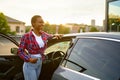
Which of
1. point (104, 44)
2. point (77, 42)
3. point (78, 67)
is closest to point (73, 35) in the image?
point (77, 42)

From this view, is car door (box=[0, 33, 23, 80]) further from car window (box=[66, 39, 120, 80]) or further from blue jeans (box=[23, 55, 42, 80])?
car window (box=[66, 39, 120, 80])

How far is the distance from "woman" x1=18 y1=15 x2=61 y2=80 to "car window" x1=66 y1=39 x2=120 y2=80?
757 mm

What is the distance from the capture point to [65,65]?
4211mm

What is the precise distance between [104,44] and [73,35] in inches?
38.2

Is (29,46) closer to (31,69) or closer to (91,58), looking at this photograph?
(31,69)

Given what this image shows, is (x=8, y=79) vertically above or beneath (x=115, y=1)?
beneath

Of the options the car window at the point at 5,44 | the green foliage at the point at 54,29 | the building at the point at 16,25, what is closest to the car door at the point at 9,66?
the car window at the point at 5,44

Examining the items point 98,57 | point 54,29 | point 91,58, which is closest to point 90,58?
point 91,58

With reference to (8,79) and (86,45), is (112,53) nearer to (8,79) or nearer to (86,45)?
(86,45)

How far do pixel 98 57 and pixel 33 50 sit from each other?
56.1 inches

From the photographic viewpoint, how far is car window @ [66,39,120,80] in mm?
3295

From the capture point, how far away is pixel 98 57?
3605mm

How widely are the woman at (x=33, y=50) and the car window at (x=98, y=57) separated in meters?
0.76

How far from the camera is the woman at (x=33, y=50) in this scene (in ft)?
15.7
